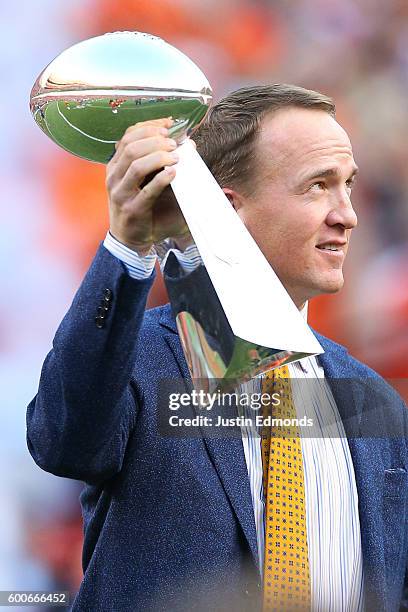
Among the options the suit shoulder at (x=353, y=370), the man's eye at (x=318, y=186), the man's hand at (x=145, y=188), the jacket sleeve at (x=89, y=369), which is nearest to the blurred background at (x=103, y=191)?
the suit shoulder at (x=353, y=370)

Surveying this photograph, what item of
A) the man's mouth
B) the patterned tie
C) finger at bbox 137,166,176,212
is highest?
the man's mouth

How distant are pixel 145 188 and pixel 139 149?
0.03 m

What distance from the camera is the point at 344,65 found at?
2018 millimetres

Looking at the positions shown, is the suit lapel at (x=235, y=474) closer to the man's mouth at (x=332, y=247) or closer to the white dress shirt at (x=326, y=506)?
the white dress shirt at (x=326, y=506)

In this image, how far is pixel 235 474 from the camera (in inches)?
35.9

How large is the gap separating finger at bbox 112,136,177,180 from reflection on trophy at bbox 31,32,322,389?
0.02 m

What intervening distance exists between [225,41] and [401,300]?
664 millimetres

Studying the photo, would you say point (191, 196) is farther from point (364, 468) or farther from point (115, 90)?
point (364, 468)

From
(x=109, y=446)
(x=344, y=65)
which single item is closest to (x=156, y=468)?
(x=109, y=446)

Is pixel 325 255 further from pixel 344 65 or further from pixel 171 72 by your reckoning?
pixel 344 65

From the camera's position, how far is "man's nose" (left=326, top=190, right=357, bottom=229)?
1.02 meters

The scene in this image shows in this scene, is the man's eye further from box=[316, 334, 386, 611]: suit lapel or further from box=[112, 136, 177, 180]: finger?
box=[112, 136, 177, 180]: finger

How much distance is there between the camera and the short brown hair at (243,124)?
3.55ft

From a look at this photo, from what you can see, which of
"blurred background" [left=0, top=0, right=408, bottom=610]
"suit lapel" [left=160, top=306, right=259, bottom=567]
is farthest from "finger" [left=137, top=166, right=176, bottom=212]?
"blurred background" [left=0, top=0, right=408, bottom=610]
